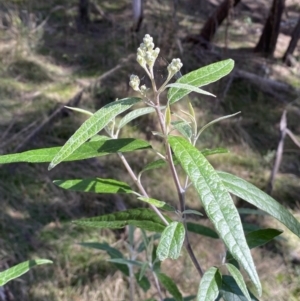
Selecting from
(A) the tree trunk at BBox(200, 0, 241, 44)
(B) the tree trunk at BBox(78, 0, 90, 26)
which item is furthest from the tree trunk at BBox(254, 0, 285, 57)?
(B) the tree trunk at BBox(78, 0, 90, 26)

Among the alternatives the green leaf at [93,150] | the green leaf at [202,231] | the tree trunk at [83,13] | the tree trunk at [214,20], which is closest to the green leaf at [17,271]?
the green leaf at [93,150]

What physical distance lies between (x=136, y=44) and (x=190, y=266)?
186 cm

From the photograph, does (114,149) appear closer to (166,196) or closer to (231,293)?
(231,293)

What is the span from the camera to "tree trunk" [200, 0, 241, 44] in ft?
11.3

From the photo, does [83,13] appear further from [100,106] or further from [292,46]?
[292,46]

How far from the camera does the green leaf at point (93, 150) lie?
745 millimetres

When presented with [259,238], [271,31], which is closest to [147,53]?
[259,238]

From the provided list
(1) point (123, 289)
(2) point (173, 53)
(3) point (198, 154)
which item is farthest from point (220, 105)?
(3) point (198, 154)

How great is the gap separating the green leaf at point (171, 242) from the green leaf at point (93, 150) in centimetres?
14

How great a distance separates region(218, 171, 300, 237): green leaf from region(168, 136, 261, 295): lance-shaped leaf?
106mm

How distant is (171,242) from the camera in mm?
699

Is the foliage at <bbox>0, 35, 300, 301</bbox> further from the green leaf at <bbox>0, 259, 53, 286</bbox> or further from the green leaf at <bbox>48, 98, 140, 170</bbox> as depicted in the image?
the green leaf at <bbox>0, 259, 53, 286</bbox>

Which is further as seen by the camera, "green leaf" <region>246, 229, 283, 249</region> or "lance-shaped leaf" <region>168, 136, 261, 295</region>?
"green leaf" <region>246, 229, 283, 249</region>

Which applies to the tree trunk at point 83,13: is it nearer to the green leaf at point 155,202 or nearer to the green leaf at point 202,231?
the green leaf at point 202,231
